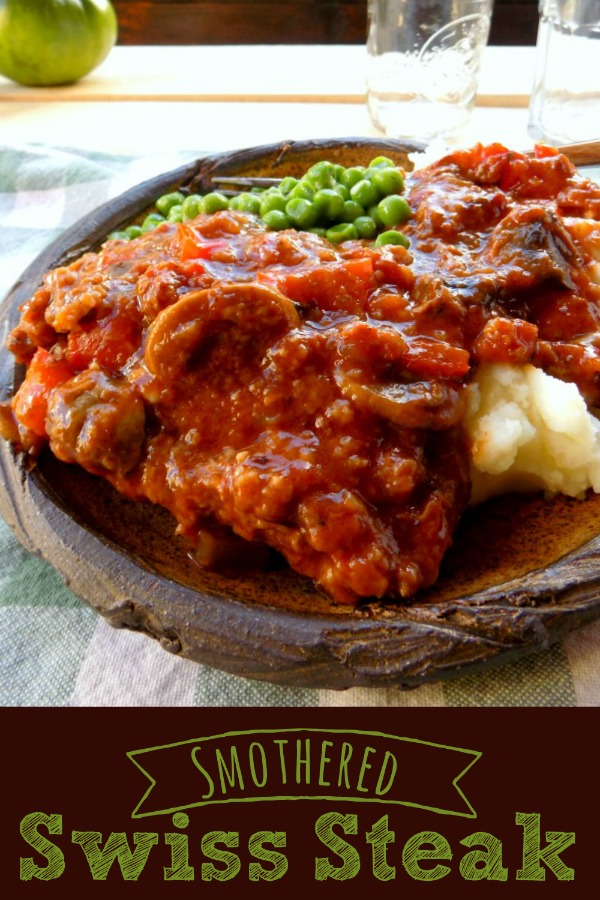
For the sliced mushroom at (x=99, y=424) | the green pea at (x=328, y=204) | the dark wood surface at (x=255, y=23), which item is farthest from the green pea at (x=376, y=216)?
the dark wood surface at (x=255, y=23)

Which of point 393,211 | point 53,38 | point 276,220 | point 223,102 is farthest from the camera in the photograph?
point 223,102

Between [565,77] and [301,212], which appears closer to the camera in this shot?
[301,212]

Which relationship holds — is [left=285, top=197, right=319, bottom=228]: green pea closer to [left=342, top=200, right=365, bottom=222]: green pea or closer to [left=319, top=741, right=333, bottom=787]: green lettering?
[left=342, top=200, right=365, bottom=222]: green pea

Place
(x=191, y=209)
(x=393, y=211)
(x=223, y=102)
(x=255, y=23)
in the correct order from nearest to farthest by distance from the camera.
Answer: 1. (x=393, y=211)
2. (x=191, y=209)
3. (x=223, y=102)
4. (x=255, y=23)

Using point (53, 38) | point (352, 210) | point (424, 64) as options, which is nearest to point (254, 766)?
point (352, 210)

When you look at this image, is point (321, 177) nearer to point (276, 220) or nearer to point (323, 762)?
point (276, 220)

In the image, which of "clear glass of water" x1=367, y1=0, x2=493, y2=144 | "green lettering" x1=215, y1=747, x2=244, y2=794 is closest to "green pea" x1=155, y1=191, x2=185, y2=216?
"clear glass of water" x1=367, y1=0, x2=493, y2=144

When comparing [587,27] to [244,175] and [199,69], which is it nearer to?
[244,175]
